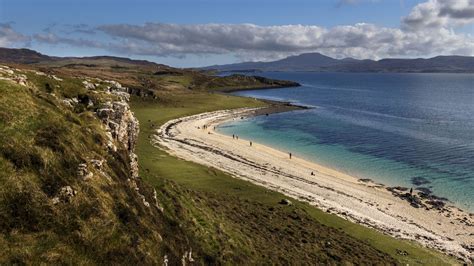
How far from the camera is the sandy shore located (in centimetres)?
4603

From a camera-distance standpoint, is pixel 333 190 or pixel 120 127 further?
pixel 333 190

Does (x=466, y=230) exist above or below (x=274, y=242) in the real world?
below

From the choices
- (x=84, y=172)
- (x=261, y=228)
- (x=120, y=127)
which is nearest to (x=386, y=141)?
(x=261, y=228)

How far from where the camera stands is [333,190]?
5997 cm

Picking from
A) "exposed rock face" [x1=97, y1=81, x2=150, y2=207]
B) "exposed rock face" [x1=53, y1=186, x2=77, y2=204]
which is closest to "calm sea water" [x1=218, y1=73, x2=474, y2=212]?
"exposed rock face" [x1=97, y1=81, x2=150, y2=207]

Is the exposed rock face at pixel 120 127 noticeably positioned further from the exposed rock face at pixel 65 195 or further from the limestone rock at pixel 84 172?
the exposed rock face at pixel 65 195

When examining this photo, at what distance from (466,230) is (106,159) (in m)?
46.1

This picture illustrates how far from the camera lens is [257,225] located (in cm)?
3722

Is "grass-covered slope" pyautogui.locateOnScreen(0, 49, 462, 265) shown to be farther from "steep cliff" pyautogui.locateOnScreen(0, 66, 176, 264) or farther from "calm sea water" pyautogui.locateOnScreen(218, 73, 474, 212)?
"calm sea water" pyautogui.locateOnScreen(218, 73, 474, 212)

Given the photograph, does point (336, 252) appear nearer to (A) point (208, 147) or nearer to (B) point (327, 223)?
(B) point (327, 223)

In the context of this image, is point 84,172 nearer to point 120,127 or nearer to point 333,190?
point 120,127

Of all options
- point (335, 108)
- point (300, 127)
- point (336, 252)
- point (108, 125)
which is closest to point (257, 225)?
point (336, 252)

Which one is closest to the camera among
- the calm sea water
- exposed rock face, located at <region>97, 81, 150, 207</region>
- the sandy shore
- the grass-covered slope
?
the grass-covered slope

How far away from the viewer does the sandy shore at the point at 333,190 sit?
46031 millimetres
